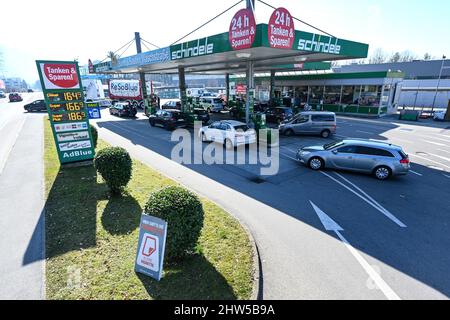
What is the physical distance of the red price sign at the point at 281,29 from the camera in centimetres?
1276

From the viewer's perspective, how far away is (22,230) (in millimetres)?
6465

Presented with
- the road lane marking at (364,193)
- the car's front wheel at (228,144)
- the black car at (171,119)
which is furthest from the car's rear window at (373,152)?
the black car at (171,119)

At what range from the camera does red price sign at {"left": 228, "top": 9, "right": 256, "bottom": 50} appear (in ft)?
41.7

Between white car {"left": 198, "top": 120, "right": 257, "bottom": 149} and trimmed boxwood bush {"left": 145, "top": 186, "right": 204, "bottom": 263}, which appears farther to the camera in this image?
white car {"left": 198, "top": 120, "right": 257, "bottom": 149}

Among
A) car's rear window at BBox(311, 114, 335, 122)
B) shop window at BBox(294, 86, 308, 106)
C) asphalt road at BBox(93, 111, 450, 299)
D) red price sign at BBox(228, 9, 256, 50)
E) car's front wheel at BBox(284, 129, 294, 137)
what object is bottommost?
asphalt road at BBox(93, 111, 450, 299)

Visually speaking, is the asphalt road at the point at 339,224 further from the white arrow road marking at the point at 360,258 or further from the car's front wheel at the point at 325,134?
the car's front wheel at the point at 325,134

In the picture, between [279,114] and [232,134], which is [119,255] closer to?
[232,134]

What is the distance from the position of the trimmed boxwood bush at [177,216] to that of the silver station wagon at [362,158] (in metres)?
8.12

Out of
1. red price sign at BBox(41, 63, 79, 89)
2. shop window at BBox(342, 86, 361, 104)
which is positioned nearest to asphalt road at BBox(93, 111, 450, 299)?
red price sign at BBox(41, 63, 79, 89)

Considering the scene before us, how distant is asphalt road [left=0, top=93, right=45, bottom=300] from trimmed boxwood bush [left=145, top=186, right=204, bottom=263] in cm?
236

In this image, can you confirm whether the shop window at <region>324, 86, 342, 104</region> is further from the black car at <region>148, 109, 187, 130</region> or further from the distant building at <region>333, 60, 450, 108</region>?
the black car at <region>148, 109, 187, 130</region>

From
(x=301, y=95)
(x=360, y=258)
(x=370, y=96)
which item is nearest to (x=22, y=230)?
(x=360, y=258)

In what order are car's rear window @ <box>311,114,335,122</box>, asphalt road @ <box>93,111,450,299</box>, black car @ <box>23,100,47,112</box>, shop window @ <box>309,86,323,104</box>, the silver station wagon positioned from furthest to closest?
1. shop window @ <box>309,86,323,104</box>
2. black car @ <box>23,100,47,112</box>
3. car's rear window @ <box>311,114,335,122</box>
4. the silver station wagon
5. asphalt road @ <box>93,111,450,299</box>
